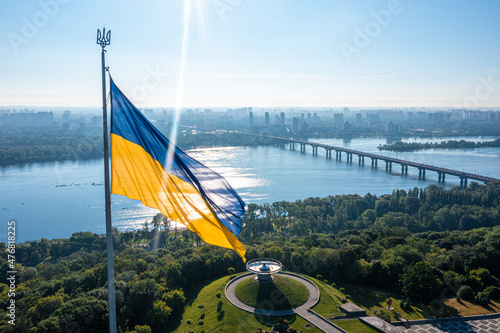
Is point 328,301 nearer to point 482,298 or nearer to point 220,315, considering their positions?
point 220,315

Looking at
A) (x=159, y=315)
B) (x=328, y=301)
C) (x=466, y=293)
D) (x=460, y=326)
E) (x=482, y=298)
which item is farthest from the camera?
(x=466, y=293)

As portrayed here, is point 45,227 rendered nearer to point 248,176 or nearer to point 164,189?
point 248,176

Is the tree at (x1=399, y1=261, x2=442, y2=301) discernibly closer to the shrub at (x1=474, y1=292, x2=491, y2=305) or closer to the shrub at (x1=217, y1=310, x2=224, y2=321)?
the shrub at (x1=474, y1=292, x2=491, y2=305)

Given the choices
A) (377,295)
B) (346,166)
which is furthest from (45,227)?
(346,166)

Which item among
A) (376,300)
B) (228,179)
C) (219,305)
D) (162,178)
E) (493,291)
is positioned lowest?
(376,300)

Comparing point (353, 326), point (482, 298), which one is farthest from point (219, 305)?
point (482, 298)

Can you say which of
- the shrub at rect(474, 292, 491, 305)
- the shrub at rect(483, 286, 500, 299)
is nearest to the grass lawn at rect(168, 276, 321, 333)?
the shrub at rect(474, 292, 491, 305)
